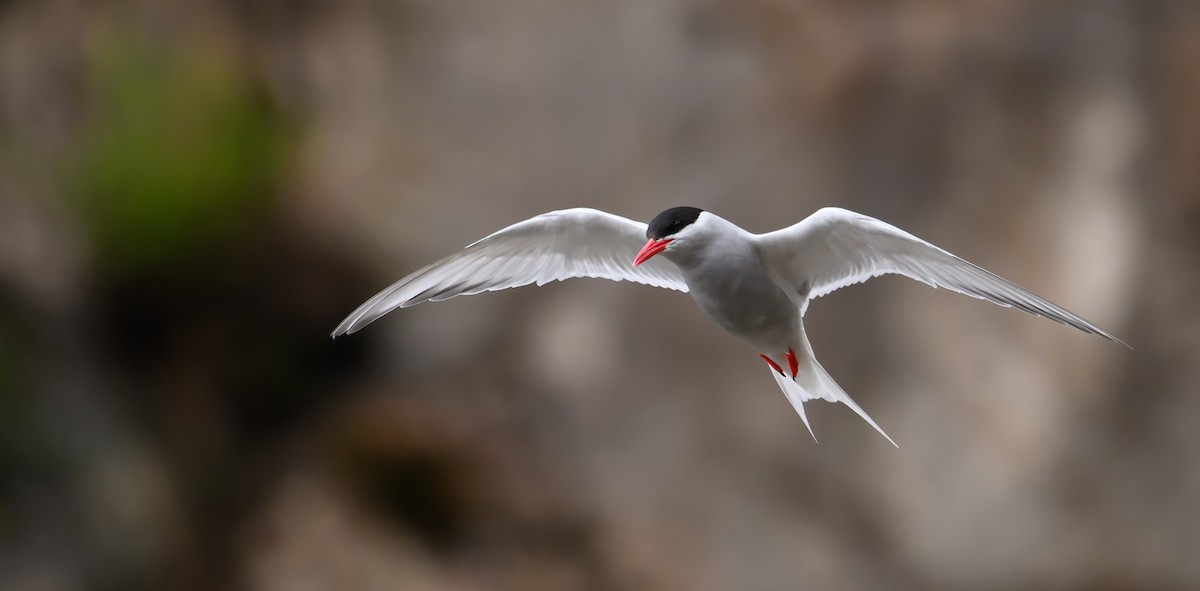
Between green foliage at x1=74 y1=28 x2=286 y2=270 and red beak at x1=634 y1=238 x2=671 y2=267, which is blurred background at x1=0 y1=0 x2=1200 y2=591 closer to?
green foliage at x1=74 y1=28 x2=286 y2=270

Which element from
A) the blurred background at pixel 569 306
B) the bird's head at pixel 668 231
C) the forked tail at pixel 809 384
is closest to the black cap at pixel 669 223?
the bird's head at pixel 668 231

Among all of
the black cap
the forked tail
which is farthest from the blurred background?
the black cap

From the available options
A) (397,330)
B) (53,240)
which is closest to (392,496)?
(397,330)

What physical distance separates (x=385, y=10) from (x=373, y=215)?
0.74 meters

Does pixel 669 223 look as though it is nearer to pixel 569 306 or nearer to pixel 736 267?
pixel 736 267

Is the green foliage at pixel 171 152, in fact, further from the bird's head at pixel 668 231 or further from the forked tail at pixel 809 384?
the bird's head at pixel 668 231

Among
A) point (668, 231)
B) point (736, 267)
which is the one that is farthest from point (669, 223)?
point (736, 267)

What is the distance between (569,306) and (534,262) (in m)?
1.88

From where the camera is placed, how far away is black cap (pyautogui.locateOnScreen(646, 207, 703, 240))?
62.6 inches

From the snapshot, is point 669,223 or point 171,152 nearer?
point 669,223

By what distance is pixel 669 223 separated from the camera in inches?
62.8

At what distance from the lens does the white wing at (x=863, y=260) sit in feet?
5.39

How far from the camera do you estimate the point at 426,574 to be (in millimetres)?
3686

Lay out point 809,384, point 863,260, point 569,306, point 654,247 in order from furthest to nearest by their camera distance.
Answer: point 569,306 → point 809,384 → point 863,260 → point 654,247
